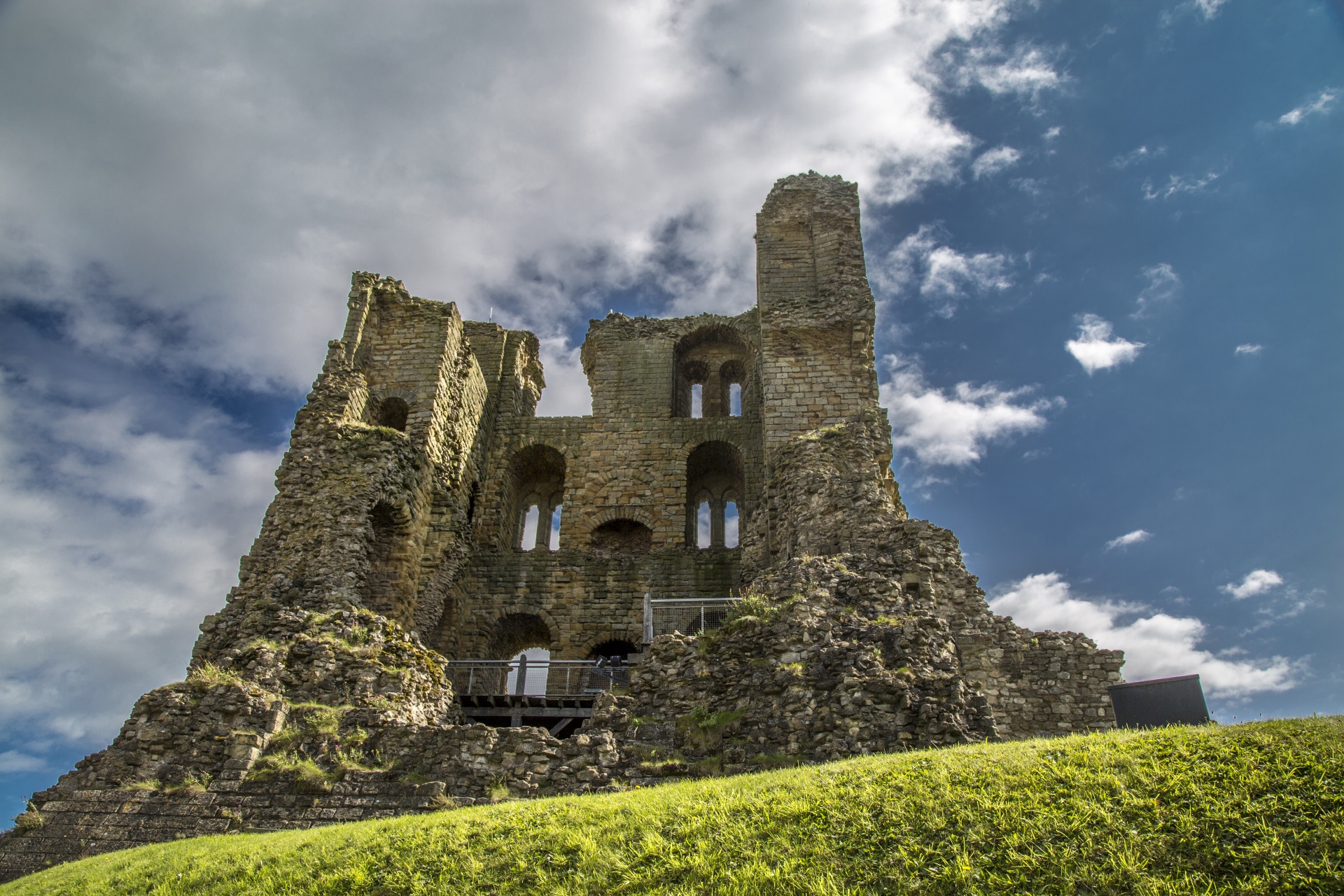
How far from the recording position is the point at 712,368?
25922mm

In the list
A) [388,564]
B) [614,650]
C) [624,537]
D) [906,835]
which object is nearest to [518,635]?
[614,650]

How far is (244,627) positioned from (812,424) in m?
11.5

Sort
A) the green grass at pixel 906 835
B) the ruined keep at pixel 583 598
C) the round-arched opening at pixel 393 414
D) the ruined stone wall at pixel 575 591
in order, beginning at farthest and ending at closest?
1. the round-arched opening at pixel 393 414
2. the ruined stone wall at pixel 575 591
3. the ruined keep at pixel 583 598
4. the green grass at pixel 906 835

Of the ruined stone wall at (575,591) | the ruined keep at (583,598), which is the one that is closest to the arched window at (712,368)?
the ruined keep at (583,598)

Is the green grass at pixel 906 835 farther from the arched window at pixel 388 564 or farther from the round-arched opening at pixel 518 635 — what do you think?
the round-arched opening at pixel 518 635

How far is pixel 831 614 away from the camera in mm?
10531

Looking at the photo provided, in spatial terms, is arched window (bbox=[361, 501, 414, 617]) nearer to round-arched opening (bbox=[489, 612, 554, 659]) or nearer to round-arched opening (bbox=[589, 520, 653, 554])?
round-arched opening (bbox=[489, 612, 554, 659])

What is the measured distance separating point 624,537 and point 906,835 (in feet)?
54.5

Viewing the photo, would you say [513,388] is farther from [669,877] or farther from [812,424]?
[669,877]

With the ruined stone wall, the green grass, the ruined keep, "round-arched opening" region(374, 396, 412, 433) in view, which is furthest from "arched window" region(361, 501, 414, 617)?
the green grass

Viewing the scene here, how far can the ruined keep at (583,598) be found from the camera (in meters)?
9.47

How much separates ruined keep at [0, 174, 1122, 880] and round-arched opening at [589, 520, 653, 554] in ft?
0.27

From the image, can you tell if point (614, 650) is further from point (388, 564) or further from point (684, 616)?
point (388, 564)

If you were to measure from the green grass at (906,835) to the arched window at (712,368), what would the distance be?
1805cm
